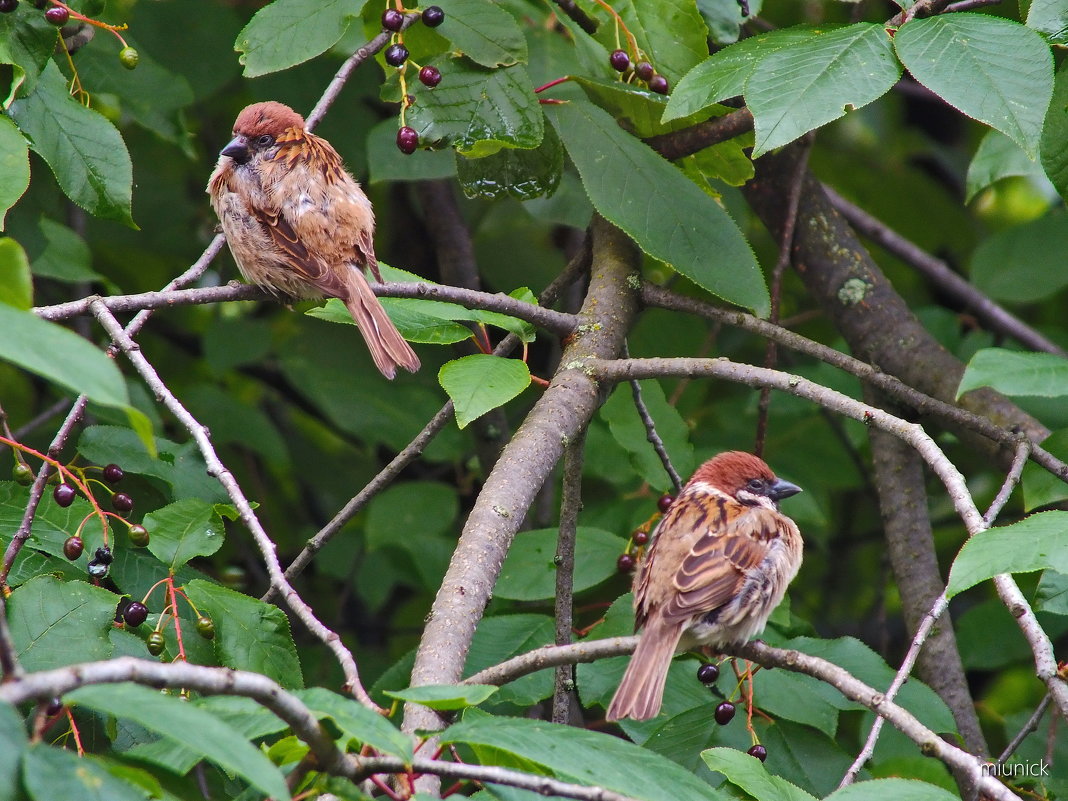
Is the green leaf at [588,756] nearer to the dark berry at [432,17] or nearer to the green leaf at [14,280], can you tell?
the green leaf at [14,280]

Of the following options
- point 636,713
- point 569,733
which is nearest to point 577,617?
point 636,713

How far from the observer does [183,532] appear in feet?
10.8

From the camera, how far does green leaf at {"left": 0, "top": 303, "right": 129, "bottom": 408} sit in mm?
1546

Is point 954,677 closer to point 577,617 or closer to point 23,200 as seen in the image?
point 577,617

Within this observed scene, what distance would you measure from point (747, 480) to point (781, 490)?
6.3 inches

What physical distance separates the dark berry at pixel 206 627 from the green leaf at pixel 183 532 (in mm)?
169

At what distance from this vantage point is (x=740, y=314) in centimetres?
411

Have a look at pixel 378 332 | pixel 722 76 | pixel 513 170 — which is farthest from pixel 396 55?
pixel 722 76

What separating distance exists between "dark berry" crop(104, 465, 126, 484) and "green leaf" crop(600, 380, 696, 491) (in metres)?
1.82

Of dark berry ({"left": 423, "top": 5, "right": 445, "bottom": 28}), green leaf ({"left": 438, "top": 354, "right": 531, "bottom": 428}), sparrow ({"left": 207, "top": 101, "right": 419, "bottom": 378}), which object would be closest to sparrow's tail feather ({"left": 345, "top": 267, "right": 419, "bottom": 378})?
sparrow ({"left": 207, "top": 101, "right": 419, "bottom": 378})

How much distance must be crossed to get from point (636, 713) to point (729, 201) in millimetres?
2645

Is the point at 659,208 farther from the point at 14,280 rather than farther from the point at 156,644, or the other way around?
the point at 14,280

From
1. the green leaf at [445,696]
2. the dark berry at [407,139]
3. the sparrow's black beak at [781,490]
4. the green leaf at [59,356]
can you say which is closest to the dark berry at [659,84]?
the dark berry at [407,139]

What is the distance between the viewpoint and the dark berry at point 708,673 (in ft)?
12.5
